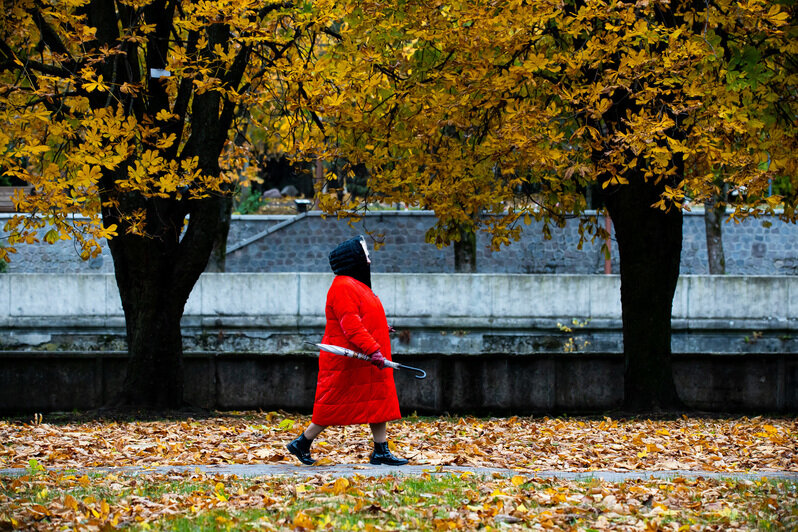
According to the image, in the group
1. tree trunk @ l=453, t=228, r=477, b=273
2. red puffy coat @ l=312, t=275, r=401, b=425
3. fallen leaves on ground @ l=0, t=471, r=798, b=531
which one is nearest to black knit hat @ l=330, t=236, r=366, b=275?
red puffy coat @ l=312, t=275, r=401, b=425

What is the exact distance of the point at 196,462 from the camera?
26.2 feet

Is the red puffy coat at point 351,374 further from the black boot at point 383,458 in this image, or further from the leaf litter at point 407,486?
the leaf litter at point 407,486

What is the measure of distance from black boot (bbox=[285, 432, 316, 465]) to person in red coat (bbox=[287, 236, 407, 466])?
18cm

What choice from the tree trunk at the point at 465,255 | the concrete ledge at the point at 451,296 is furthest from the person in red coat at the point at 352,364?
the tree trunk at the point at 465,255

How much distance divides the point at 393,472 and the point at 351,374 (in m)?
0.79

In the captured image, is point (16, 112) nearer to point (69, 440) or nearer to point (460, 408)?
point (69, 440)

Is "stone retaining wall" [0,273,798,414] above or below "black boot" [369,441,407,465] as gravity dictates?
above

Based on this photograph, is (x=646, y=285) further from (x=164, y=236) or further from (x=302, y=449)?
(x=302, y=449)

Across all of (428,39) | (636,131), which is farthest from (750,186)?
(428,39)

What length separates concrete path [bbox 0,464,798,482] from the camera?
22.7 feet

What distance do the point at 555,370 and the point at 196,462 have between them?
263 inches

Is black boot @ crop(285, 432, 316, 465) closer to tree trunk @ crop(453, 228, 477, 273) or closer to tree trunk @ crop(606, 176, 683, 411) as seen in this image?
tree trunk @ crop(606, 176, 683, 411)

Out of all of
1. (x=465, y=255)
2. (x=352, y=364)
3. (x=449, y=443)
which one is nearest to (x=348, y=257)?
(x=352, y=364)

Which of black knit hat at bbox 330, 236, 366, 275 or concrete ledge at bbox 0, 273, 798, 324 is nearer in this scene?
black knit hat at bbox 330, 236, 366, 275
